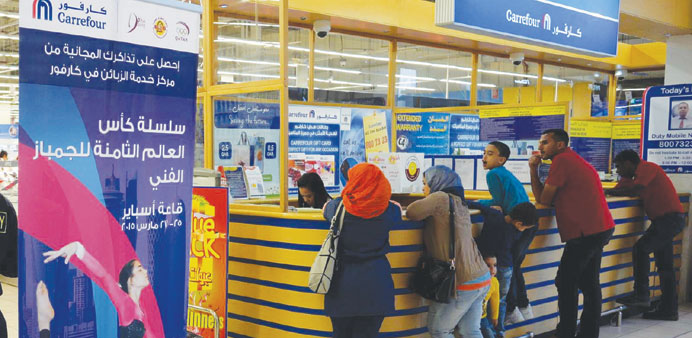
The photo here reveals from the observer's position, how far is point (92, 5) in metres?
2.33

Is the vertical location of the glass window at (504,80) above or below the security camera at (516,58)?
below

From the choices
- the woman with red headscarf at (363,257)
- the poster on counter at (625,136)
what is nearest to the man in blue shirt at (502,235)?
the woman with red headscarf at (363,257)

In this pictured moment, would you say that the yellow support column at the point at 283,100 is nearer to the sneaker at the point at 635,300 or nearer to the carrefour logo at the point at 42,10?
Answer: the carrefour logo at the point at 42,10

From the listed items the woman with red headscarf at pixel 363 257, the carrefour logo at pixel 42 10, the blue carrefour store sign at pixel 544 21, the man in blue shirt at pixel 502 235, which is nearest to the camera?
the carrefour logo at pixel 42 10

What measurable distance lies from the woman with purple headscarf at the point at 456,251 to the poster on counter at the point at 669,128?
3.94 metres

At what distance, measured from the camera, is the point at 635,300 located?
604 cm

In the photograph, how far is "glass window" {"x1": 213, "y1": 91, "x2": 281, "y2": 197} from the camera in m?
4.33

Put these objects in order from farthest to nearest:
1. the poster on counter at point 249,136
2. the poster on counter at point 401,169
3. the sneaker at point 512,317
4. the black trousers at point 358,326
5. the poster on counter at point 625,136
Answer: the poster on counter at point 625,136
the poster on counter at point 401,169
the sneaker at point 512,317
the poster on counter at point 249,136
the black trousers at point 358,326

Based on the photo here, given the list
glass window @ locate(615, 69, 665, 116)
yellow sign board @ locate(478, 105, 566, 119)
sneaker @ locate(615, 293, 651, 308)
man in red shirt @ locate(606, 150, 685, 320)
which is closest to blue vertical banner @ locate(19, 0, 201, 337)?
yellow sign board @ locate(478, 105, 566, 119)

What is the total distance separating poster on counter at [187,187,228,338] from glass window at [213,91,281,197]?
1.99 feet

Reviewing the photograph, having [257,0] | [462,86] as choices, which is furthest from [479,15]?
[462,86]

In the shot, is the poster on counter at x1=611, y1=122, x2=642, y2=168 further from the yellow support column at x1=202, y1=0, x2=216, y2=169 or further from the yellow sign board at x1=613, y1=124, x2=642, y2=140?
the yellow support column at x1=202, y1=0, x2=216, y2=169

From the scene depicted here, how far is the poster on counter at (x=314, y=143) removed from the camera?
7.35m

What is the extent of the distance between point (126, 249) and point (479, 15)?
2.60m
